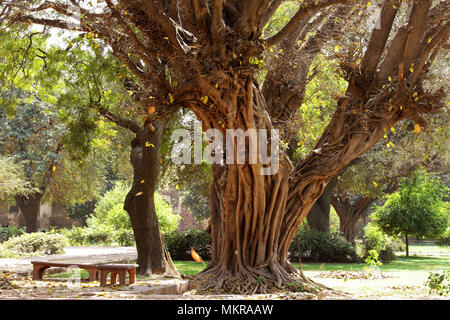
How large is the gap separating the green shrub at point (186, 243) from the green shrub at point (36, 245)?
13.4ft

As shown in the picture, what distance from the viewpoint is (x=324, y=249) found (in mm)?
17656

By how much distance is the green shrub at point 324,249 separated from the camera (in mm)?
17656

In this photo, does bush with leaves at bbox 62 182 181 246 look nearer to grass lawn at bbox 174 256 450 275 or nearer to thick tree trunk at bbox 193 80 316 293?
grass lawn at bbox 174 256 450 275

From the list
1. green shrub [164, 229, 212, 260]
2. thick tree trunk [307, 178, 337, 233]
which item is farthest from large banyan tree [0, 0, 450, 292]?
thick tree trunk [307, 178, 337, 233]

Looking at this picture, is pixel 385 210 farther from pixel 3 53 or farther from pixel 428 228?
pixel 3 53

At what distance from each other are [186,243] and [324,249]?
5.21 metres

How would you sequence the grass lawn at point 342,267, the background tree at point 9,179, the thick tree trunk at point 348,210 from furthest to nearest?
the thick tree trunk at point 348,210 < the background tree at point 9,179 < the grass lawn at point 342,267

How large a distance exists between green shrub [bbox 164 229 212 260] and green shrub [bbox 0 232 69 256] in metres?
4.10

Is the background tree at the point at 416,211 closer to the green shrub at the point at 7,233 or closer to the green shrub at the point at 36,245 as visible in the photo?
the green shrub at the point at 36,245

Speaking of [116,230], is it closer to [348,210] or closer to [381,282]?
[348,210]

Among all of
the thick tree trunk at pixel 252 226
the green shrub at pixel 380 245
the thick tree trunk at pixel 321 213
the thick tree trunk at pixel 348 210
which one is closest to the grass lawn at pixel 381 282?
the green shrub at pixel 380 245

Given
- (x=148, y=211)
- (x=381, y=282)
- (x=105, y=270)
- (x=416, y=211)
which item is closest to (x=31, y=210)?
(x=148, y=211)

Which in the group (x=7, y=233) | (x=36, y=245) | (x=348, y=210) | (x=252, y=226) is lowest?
(x=36, y=245)

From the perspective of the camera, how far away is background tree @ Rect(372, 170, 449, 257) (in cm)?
2039
